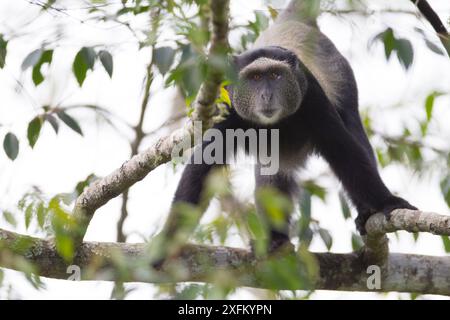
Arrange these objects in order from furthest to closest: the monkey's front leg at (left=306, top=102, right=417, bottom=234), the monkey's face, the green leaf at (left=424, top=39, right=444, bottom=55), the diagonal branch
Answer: the monkey's face, the monkey's front leg at (left=306, top=102, right=417, bottom=234), the green leaf at (left=424, top=39, right=444, bottom=55), the diagonal branch

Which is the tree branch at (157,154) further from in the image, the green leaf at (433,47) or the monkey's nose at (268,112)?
the monkey's nose at (268,112)

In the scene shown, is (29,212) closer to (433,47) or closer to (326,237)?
(433,47)

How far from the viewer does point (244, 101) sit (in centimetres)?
487

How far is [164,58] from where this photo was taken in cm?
372

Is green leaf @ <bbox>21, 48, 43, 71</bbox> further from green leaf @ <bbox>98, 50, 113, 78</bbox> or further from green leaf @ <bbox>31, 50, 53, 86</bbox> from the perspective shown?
green leaf @ <bbox>98, 50, 113, 78</bbox>

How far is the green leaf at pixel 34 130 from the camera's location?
3906mm

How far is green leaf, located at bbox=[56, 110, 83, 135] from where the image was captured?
4.13 m

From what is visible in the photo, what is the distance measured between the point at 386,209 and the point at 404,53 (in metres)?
1.33

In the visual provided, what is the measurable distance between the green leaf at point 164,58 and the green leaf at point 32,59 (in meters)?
0.62

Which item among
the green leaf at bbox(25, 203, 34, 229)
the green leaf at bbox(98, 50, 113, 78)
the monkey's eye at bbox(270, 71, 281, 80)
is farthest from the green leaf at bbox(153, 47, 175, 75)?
the monkey's eye at bbox(270, 71, 281, 80)

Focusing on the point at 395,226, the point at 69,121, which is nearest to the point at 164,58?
the point at 69,121

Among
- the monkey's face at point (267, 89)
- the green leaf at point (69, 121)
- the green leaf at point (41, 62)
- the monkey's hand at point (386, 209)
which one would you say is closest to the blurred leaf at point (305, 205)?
the monkey's hand at point (386, 209)

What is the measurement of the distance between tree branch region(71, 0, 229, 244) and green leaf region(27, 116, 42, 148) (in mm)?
427
